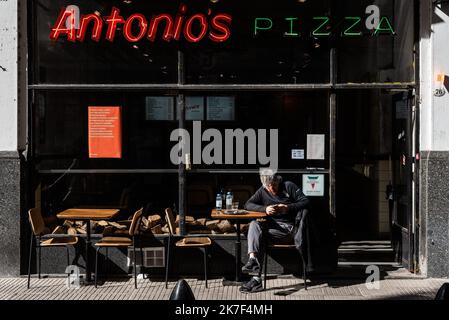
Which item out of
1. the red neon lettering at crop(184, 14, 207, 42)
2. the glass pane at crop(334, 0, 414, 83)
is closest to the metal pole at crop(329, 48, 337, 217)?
the glass pane at crop(334, 0, 414, 83)

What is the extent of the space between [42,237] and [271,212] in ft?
10.6

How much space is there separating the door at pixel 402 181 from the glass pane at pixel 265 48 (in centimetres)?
129

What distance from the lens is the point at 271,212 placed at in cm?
793

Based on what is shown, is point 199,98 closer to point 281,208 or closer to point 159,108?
point 159,108

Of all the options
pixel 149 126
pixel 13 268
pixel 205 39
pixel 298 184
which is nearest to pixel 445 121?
pixel 298 184

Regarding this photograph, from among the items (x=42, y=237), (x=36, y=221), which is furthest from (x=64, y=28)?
(x=42, y=237)

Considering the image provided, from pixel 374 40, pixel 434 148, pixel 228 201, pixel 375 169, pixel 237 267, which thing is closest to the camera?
pixel 237 267

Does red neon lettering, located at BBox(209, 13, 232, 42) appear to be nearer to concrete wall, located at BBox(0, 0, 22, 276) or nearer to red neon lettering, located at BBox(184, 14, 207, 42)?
red neon lettering, located at BBox(184, 14, 207, 42)

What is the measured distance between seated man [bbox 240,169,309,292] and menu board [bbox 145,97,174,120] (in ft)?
5.20

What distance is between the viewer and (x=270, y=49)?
8547mm

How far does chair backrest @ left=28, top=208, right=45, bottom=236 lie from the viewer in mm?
7941

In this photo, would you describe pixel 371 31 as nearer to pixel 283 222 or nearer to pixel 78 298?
pixel 283 222

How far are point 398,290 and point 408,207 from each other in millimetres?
1326

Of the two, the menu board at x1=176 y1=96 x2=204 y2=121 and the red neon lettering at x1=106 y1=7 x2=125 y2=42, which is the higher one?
the red neon lettering at x1=106 y1=7 x2=125 y2=42
